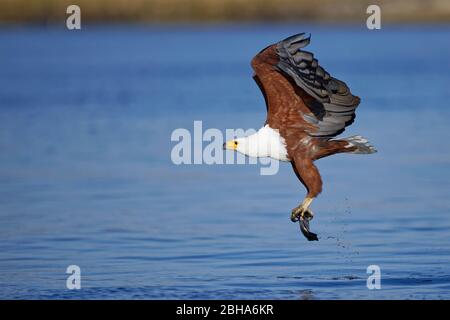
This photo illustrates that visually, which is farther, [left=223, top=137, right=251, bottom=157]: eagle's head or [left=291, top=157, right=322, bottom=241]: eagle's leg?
[left=223, top=137, right=251, bottom=157]: eagle's head

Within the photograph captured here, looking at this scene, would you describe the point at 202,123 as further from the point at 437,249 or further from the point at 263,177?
the point at 437,249

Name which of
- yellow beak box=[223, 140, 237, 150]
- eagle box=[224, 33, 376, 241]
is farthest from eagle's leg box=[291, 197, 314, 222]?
yellow beak box=[223, 140, 237, 150]

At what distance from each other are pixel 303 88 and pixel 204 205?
6.05 meters

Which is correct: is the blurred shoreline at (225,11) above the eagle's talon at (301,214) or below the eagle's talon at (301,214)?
above

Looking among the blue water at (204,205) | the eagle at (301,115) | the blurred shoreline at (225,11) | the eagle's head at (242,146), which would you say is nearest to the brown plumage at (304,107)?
the eagle at (301,115)

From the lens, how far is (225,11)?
83.8 metres

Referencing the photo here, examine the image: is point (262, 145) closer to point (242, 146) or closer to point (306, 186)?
point (242, 146)

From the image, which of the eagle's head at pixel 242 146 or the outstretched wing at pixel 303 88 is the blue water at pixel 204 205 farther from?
the outstretched wing at pixel 303 88

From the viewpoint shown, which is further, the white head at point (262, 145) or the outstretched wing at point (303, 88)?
the white head at point (262, 145)

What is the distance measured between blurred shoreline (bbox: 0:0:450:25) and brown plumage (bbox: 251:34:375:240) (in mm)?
62207

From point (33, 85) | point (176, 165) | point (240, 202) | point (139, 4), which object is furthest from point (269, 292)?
point (139, 4)

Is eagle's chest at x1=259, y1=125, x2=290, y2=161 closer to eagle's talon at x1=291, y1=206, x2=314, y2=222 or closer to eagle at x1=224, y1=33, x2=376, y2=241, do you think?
eagle at x1=224, y1=33, x2=376, y2=241

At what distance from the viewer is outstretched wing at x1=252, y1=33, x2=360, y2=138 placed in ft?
42.2

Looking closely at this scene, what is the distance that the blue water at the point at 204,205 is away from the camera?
13945 millimetres
